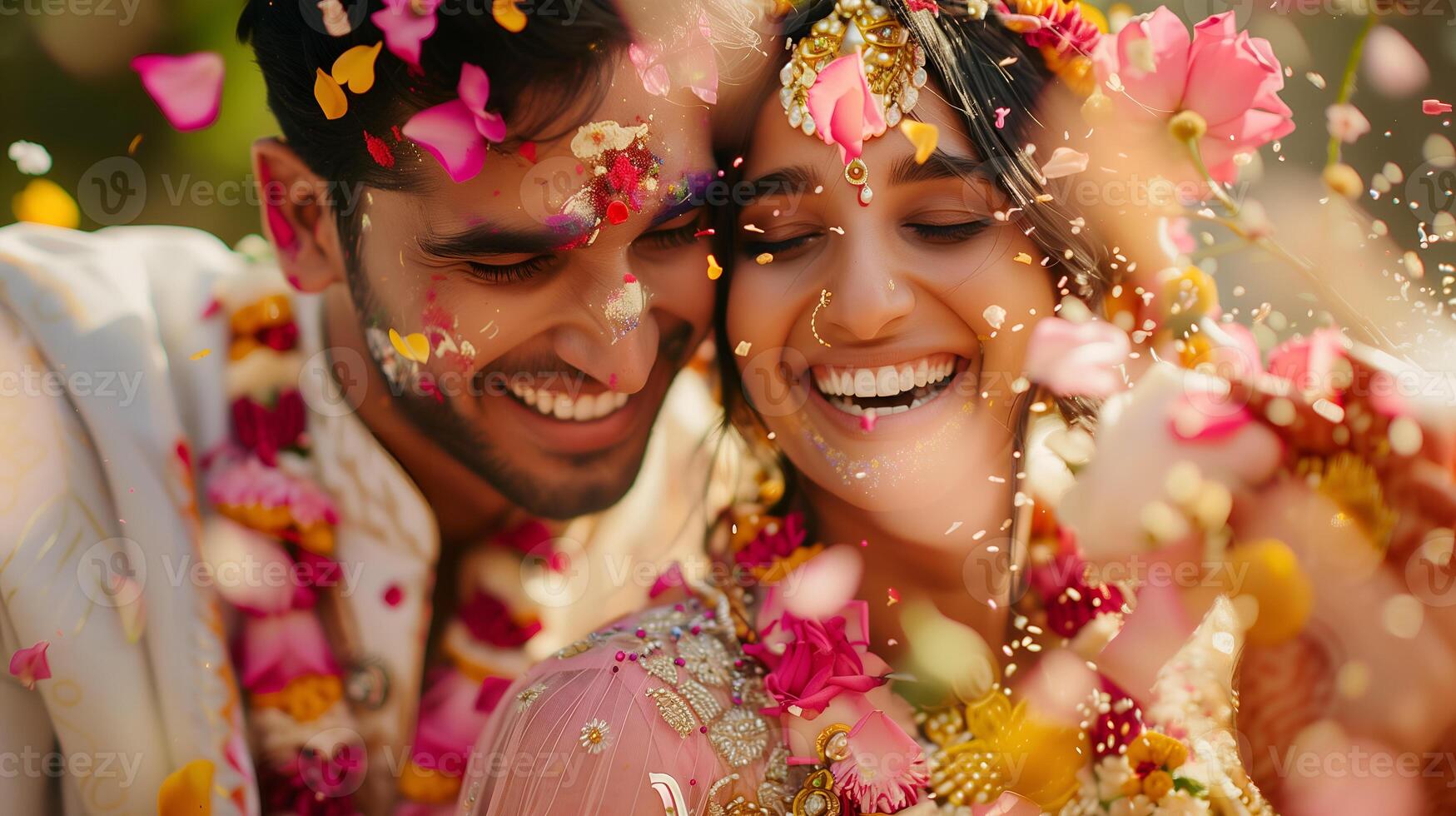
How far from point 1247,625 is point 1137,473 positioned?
0.31 metres

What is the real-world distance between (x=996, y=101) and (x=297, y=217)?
1240 millimetres

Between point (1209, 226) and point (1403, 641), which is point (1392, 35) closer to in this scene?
point (1209, 226)

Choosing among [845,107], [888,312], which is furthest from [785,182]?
[888,312]

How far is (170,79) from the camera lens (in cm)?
192

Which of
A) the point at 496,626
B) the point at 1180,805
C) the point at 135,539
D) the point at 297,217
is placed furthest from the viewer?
the point at 496,626

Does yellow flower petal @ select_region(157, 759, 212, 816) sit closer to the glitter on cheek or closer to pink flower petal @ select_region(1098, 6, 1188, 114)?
the glitter on cheek

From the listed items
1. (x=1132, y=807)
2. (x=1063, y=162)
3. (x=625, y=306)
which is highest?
(x=1063, y=162)

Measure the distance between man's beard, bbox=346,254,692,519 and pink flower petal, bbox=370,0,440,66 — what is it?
0.55m

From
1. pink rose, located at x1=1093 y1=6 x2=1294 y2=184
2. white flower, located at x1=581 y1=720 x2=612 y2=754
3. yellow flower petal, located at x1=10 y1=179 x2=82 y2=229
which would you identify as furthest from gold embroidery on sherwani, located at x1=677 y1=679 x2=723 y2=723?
yellow flower petal, located at x1=10 y1=179 x2=82 y2=229

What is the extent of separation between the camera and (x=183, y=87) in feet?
6.31

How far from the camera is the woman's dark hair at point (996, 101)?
5.24 ft

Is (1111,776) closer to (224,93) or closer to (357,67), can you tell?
(357,67)

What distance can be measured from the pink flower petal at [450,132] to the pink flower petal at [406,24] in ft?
0.27

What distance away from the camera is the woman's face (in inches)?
62.9
